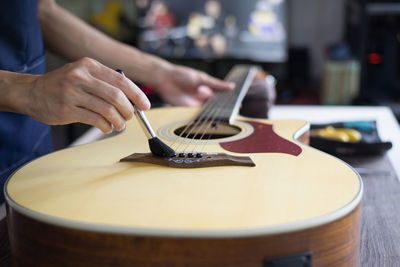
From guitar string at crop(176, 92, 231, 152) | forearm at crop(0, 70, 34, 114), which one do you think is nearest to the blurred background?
guitar string at crop(176, 92, 231, 152)

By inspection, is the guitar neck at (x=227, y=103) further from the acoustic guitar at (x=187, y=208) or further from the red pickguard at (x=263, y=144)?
the acoustic guitar at (x=187, y=208)

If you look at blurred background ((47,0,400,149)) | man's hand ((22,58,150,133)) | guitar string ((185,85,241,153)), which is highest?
man's hand ((22,58,150,133))

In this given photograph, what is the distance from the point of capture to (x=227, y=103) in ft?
3.59

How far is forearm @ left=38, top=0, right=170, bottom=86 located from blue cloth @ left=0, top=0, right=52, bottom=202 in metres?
0.19

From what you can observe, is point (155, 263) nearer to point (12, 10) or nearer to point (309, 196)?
point (309, 196)

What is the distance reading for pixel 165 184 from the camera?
1.83ft

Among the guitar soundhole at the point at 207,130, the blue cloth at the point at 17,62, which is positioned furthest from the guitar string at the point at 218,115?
the blue cloth at the point at 17,62

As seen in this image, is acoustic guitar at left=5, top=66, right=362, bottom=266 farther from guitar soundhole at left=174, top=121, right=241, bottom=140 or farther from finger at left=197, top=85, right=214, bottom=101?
finger at left=197, top=85, right=214, bottom=101

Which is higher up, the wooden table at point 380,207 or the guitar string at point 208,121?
the guitar string at point 208,121

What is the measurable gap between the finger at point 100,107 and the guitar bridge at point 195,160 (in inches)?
2.9

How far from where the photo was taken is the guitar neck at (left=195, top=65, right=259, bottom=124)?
3.21 feet

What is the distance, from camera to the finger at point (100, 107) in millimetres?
616

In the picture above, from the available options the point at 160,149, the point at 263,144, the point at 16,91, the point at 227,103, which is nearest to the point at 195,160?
the point at 160,149

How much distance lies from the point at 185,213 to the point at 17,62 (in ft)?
1.99
